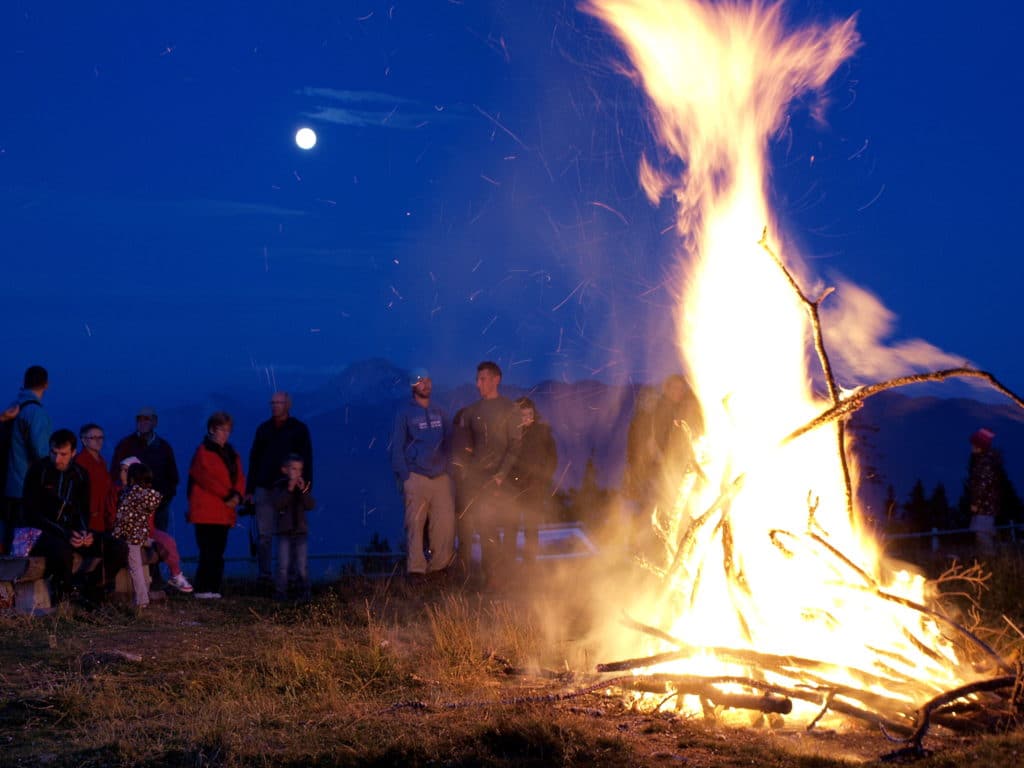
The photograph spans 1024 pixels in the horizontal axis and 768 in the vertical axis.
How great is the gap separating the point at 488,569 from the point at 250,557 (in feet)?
11.8

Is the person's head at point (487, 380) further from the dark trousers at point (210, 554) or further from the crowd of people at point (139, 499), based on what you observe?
the dark trousers at point (210, 554)

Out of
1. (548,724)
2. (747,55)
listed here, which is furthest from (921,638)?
(747,55)

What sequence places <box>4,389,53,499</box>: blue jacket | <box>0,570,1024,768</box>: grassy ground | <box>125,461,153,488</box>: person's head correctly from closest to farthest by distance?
<box>0,570,1024,768</box>: grassy ground → <box>125,461,153,488</box>: person's head → <box>4,389,53,499</box>: blue jacket

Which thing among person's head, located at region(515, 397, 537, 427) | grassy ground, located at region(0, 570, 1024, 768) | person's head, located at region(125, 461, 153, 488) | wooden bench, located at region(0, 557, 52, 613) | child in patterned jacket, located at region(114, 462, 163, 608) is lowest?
grassy ground, located at region(0, 570, 1024, 768)

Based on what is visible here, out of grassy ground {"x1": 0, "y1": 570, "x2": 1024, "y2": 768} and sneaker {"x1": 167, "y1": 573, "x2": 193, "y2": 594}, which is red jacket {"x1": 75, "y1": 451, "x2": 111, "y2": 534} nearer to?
sneaker {"x1": 167, "y1": 573, "x2": 193, "y2": 594}

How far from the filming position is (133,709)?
6418mm

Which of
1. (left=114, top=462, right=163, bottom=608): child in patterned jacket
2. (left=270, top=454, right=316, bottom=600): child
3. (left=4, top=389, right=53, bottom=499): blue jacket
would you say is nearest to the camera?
(left=114, top=462, right=163, bottom=608): child in patterned jacket

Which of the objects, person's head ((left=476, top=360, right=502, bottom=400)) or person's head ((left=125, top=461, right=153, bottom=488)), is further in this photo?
person's head ((left=476, top=360, right=502, bottom=400))

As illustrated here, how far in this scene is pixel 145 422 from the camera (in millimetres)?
12484

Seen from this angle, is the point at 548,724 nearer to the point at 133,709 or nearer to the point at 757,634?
the point at 757,634

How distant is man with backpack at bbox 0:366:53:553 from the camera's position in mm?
11211

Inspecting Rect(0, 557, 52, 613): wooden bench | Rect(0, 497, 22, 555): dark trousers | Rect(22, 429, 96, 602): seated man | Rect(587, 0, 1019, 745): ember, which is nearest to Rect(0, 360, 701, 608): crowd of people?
Rect(0, 497, 22, 555): dark trousers

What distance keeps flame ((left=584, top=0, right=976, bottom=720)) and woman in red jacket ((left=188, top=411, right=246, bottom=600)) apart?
5.76 m

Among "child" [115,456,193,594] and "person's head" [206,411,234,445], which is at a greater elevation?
"person's head" [206,411,234,445]
